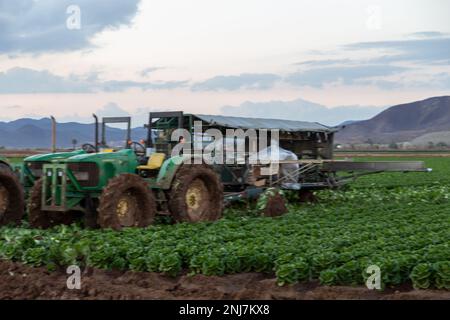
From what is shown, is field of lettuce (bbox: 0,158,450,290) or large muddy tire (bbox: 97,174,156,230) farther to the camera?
large muddy tire (bbox: 97,174,156,230)

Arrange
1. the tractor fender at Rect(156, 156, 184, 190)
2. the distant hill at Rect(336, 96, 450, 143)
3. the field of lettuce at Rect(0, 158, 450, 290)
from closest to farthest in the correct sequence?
the field of lettuce at Rect(0, 158, 450, 290) → the tractor fender at Rect(156, 156, 184, 190) → the distant hill at Rect(336, 96, 450, 143)

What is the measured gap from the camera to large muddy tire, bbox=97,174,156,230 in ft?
36.2

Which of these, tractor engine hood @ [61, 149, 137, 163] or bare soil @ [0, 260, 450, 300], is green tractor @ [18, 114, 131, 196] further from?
bare soil @ [0, 260, 450, 300]

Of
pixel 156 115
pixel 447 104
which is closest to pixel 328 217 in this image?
pixel 156 115

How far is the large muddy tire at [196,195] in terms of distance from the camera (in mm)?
12414

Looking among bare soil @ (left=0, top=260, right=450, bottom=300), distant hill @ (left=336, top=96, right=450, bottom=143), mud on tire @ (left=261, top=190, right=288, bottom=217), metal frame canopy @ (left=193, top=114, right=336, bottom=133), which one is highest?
distant hill @ (left=336, top=96, right=450, bottom=143)

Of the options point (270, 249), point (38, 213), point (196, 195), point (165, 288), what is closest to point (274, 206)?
point (196, 195)

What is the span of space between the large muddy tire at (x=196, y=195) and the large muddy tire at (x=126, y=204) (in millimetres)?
613

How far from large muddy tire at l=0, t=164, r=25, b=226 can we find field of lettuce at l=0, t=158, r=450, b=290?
1.00 meters

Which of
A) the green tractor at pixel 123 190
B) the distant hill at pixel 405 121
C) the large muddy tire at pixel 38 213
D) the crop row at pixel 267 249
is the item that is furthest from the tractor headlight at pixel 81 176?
the distant hill at pixel 405 121

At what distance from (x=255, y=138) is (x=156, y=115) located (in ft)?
14.5

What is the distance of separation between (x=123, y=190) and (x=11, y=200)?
7.92ft

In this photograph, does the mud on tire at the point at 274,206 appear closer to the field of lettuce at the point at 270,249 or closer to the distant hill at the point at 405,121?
the field of lettuce at the point at 270,249

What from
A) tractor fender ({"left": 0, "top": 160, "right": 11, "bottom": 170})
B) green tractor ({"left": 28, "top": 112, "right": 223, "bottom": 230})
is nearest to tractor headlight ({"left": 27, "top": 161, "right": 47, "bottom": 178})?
tractor fender ({"left": 0, "top": 160, "right": 11, "bottom": 170})
